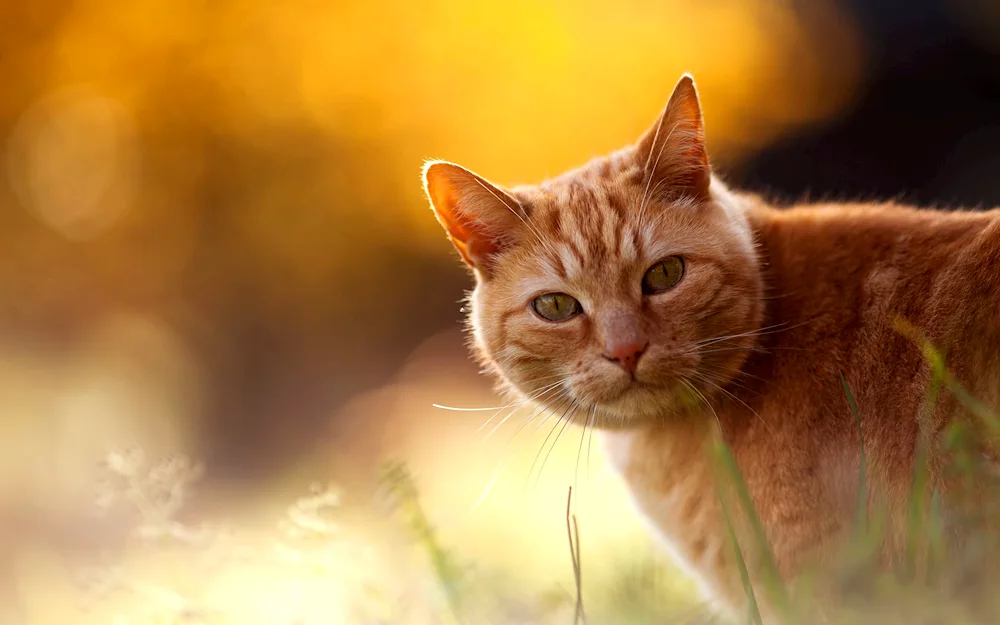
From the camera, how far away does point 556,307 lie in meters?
2.08

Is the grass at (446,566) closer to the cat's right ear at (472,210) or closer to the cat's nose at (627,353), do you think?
the cat's nose at (627,353)

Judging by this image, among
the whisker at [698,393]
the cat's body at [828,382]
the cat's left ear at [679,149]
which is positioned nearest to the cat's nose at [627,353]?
the whisker at [698,393]

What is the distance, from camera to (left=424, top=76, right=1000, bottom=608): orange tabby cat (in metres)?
1.74

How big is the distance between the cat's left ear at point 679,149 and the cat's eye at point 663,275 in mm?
205

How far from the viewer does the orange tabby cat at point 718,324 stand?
1735mm

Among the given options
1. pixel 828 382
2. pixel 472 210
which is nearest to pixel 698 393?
pixel 828 382

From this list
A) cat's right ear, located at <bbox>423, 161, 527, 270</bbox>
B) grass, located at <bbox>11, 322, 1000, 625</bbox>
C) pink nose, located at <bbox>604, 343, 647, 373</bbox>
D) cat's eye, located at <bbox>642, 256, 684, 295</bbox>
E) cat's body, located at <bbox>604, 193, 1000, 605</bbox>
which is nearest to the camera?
grass, located at <bbox>11, 322, 1000, 625</bbox>

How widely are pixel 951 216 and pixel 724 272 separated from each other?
55 centimetres

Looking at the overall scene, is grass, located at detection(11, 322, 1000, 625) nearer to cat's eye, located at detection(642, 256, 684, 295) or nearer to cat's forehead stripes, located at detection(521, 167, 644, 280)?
cat's eye, located at detection(642, 256, 684, 295)

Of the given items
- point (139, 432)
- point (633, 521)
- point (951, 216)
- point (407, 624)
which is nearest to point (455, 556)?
point (407, 624)

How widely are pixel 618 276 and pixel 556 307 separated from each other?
7.2 inches

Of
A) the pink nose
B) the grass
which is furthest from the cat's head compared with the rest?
the grass

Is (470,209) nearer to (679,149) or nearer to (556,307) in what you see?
(556,307)

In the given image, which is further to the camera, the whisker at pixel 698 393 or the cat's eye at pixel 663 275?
the cat's eye at pixel 663 275
